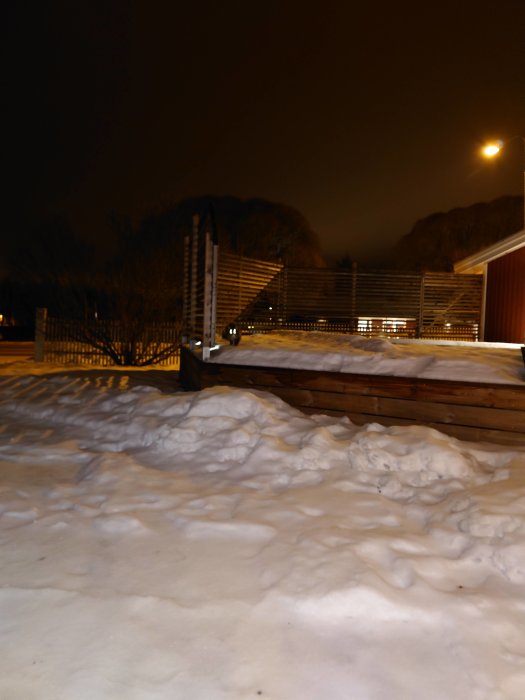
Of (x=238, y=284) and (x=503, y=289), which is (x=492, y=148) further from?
(x=238, y=284)

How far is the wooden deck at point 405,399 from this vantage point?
15.3 feet

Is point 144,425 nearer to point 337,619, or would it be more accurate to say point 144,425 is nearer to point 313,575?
point 313,575

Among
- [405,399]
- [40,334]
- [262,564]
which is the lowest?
[262,564]

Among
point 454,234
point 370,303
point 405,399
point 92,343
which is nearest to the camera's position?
point 405,399

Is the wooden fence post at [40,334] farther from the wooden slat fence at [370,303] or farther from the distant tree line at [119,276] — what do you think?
the wooden slat fence at [370,303]

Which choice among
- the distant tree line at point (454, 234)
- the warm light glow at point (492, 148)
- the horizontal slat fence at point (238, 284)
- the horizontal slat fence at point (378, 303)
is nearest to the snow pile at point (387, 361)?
the horizontal slat fence at point (238, 284)

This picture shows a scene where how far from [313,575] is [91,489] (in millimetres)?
1897

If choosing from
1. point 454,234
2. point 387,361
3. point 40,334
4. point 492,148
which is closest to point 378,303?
point 492,148

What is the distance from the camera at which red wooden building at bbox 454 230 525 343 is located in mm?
10203

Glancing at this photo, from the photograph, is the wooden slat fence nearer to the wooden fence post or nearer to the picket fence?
the picket fence

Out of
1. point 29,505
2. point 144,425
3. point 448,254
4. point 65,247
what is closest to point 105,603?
point 29,505

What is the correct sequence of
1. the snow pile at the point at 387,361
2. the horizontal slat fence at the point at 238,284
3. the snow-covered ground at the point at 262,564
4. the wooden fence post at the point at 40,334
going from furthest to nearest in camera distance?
the wooden fence post at the point at 40,334
the horizontal slat fence at the point at 238,284
the snow pile at the point at 387,361
the snow-covered ground at the point at 262,564

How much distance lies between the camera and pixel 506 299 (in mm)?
10758

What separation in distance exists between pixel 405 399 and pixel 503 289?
7.03 metres
